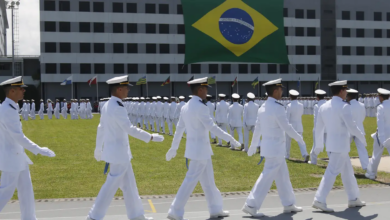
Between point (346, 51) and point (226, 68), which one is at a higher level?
point (346, 51)

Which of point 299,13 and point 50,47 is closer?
point 50,47

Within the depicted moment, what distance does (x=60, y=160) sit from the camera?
15.2 m

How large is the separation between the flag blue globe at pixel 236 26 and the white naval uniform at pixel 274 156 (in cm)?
223

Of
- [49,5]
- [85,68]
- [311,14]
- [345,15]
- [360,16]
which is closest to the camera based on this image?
[49,5]

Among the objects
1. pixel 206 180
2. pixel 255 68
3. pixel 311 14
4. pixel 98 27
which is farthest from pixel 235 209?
pixel 311 14

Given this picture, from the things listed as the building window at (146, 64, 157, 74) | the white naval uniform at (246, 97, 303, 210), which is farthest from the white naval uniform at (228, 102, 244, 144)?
the building window at (146, 64, 157, 74)

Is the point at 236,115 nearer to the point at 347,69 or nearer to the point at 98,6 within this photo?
the point at 98,6

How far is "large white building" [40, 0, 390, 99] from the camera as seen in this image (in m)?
59.3

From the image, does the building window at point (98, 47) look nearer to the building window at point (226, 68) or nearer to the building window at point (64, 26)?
the building window at point (64, 26)

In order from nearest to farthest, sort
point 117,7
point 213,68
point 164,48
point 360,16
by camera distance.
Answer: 1. point 117,7
2. point 164,48
3. point 213,68
4. point 360,16

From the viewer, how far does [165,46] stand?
6144 centimetres

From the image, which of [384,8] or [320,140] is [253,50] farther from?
[384,8]

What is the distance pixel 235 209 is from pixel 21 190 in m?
3.35

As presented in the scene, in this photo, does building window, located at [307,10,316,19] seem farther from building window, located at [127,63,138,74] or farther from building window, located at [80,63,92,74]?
building window, located at [80,63,92,74]
